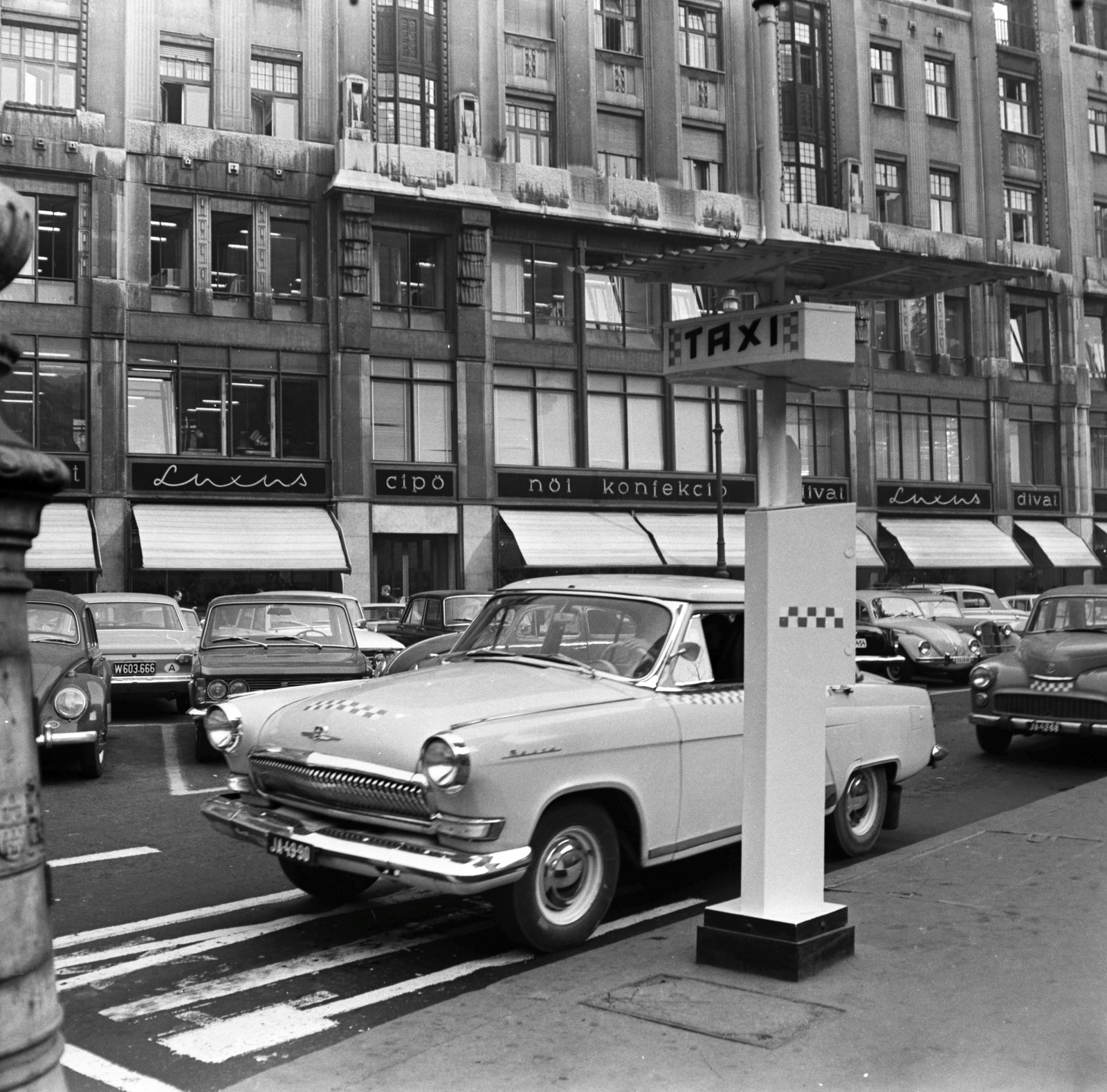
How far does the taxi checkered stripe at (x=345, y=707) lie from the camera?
613 cm

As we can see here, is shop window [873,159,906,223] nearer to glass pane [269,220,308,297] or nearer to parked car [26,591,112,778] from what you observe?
glass pane [269,220,308,297]

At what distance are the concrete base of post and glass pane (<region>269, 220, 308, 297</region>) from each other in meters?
27.3

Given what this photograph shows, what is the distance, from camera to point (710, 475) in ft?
117

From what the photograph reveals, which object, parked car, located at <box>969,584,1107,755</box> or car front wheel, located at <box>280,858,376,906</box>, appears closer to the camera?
car front wheel, located at <box>280,858,376,906</box>

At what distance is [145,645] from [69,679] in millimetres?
5305

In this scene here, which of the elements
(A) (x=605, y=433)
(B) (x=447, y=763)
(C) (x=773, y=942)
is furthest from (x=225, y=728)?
(A) (x=605, y=433)

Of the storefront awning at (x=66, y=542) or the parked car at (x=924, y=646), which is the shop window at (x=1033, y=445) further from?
the storefront awning at (x=66, y=542)

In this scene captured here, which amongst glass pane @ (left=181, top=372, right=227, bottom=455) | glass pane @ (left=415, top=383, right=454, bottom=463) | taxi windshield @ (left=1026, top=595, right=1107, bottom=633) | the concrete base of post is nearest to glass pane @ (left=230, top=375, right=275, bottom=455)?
glass pane @ (left=181, top=372, right=227, bottom=455)

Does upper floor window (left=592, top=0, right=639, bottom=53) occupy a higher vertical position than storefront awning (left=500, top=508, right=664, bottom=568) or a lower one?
higher

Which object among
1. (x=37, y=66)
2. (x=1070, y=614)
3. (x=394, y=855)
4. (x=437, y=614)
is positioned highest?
(x=37, y=66)

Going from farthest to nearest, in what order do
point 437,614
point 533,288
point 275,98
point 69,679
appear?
point 533,288
point 275,98
point 437,614
point 69,679

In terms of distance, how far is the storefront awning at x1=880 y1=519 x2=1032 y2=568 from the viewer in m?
37.8

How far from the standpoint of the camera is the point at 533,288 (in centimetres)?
3350

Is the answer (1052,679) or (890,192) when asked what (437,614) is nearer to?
(1052,679)
